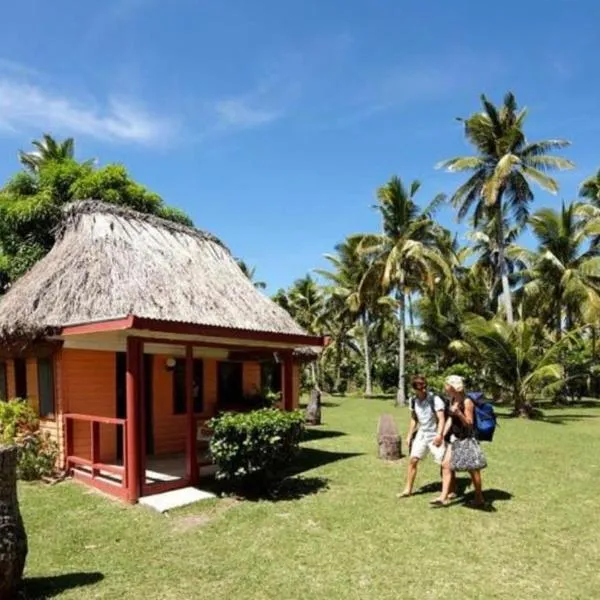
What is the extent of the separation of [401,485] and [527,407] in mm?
12592

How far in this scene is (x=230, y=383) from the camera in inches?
517

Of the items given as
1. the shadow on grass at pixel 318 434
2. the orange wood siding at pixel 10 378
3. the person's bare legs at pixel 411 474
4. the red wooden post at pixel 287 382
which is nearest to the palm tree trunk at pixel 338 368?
the shadow on grass at pixel 318 434

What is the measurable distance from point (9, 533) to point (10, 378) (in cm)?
763

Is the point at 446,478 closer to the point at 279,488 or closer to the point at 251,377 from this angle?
the point at 279,488

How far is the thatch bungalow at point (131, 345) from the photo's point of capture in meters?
8.44

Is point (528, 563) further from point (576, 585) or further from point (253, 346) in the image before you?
point (253, 346)

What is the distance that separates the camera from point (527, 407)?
19.6 metres

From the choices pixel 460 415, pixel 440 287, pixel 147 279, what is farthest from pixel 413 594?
pixel 440 287

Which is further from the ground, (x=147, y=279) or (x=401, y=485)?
(x=147, y=279)

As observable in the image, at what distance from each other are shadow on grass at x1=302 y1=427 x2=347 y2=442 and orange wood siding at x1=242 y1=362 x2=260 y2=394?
1.80 meters

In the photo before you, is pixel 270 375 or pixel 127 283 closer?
pixel 127 283

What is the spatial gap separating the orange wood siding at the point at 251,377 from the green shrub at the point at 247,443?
533 centimetres

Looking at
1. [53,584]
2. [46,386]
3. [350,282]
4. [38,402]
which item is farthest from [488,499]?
[350,282]

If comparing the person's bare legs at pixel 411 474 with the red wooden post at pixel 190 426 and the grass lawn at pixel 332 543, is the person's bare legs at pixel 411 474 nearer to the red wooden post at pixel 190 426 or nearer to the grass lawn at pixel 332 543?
the grass lawn at pixel 332 543
